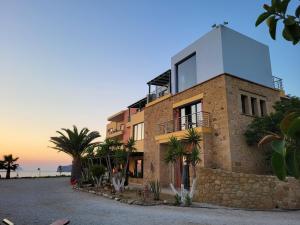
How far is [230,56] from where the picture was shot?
17.3 m

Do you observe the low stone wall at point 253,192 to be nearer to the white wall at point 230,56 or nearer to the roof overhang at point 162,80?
the white wall at point 230,56

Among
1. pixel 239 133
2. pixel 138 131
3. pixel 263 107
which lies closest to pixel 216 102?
pixel 239 133

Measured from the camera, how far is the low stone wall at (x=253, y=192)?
11695mm

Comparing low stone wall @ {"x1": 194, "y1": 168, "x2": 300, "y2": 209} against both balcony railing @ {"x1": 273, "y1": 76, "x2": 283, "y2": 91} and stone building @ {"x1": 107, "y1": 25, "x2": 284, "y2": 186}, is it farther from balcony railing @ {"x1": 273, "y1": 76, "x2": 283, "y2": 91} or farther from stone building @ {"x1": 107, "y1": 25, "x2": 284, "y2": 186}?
balcony railing @ {"x1": 273, "y1": 76, "x2": 283, "y2": 91}

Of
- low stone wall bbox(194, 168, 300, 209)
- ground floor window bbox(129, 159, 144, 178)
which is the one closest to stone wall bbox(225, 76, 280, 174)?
low stone wall bbox(194, 168, 300, 209)

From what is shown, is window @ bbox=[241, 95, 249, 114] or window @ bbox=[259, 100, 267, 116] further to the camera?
window @ bbox=[259, 100, 267, 116]

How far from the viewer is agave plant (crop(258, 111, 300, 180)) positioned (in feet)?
3.61

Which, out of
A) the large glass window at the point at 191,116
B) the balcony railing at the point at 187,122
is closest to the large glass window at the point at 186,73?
the large glass window at the point at 191,116

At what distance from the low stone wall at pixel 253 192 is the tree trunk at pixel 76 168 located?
15424 millimetres

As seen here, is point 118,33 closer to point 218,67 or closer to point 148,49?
point 148,49

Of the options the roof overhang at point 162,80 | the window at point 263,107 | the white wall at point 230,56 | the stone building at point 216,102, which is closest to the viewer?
the stone building at point 216,102

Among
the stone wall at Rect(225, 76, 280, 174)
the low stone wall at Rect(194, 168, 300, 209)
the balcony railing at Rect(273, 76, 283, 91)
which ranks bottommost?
the low stone wall at Rect(194, 168, 300, 209)

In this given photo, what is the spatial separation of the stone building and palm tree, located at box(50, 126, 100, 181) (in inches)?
251

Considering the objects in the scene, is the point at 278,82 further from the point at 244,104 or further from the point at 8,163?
the point at 8,163
